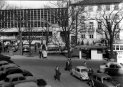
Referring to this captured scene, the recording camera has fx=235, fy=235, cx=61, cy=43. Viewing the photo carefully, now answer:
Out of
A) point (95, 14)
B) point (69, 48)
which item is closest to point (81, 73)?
point (69, 48)

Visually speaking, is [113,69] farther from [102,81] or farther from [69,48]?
[69,48]

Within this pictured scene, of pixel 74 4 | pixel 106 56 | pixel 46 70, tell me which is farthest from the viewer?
pixel 74 4

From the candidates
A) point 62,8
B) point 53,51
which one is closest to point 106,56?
point 53,51

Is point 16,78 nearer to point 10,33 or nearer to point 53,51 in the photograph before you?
point 53,51

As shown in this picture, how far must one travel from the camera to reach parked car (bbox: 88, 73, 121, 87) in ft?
62.1

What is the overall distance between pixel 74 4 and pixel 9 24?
26.8 metres

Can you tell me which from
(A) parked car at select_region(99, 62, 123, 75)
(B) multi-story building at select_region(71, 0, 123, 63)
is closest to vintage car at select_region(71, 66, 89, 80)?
(A) parked car at select_region(99, 62, 123, 75)

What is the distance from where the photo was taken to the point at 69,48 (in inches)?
1593

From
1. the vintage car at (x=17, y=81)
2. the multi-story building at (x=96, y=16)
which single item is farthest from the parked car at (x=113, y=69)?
the multi-story building at (x=96, y=16)

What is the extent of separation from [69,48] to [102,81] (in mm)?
21191

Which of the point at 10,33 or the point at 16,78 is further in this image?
the point at 10,33

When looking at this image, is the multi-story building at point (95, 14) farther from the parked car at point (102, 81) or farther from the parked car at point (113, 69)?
the parked car at point (102, 81)

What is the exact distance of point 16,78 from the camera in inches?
746

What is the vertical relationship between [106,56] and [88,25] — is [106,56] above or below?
below
